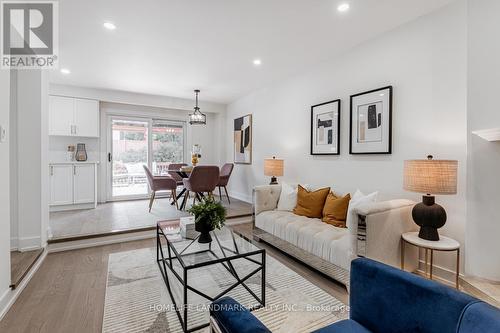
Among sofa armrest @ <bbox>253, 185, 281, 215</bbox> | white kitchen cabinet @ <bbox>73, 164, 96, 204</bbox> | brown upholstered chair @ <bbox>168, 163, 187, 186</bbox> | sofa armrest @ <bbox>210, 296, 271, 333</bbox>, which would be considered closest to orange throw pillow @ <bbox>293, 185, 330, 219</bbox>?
sofa armrest @ <bbox>253, 185, 281, 215</bbox>

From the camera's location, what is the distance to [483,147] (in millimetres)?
1863

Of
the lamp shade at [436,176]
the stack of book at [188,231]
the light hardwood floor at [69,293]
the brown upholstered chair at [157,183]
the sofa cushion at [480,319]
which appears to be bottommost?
the light hardwood floor at [69,293]

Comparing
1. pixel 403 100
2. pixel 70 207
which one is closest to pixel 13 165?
pixel 70 207

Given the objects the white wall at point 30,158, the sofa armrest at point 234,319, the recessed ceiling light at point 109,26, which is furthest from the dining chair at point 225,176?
the sofa armrest at point 234,319

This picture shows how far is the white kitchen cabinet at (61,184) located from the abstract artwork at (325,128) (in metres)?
4.62

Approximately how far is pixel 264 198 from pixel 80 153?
4333 millimetres

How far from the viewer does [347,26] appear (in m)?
2.62

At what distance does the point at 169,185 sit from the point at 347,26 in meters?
3.84

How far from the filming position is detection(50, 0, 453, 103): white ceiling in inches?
91.0

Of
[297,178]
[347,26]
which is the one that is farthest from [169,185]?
[347,26]

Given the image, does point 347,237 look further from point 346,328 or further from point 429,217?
point 346,328

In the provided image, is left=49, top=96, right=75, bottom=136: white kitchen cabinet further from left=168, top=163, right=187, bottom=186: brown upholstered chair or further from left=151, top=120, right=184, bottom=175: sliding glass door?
left=168, top=163, right=187, bottom=186: brown upholstered chair

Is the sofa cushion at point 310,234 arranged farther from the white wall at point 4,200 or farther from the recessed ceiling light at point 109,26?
the recessed ceiling light at point 109,26

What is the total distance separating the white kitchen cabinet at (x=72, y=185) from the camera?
181 inches
